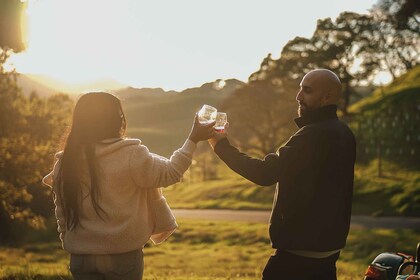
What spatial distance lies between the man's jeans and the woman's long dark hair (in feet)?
0.75

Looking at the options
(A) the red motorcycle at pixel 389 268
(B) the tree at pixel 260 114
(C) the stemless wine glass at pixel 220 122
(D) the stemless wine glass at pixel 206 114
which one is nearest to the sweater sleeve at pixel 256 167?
(C) the stemless wine glass at pixel 220 122

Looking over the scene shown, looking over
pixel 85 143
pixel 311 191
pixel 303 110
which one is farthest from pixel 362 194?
pixel 85 143

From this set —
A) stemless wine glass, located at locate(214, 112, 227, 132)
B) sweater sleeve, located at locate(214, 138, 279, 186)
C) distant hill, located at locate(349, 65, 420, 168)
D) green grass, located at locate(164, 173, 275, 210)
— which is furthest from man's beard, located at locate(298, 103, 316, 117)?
distant hill, located at locate(349, 65, 420, 168)

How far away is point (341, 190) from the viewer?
389 cm

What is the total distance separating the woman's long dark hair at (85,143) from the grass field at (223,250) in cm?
1292

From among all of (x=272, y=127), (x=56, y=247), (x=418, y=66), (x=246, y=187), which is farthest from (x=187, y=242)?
(x=418, y=66)

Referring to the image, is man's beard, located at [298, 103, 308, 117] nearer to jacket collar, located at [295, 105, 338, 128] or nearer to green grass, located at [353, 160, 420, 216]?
jacket collar, located at [295, 105, 338, 128]

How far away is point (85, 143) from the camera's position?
11.8 feet

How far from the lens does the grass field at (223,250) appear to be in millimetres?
19453

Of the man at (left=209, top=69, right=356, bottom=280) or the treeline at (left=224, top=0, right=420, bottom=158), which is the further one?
the treeline at (left=224, top=0, right=420, bottom=158)

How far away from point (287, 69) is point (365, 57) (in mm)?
7790

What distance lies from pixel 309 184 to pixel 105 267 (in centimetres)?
135

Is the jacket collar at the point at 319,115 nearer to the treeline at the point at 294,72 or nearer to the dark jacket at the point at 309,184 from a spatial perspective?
the dark jacket at the point at 309,184

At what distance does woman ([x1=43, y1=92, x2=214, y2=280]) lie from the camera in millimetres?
3588
